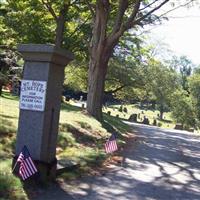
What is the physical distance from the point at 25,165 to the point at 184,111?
54.8m

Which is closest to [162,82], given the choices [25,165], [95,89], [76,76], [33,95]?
[76,76]

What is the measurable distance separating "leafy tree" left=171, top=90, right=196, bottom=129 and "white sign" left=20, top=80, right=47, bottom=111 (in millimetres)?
51764

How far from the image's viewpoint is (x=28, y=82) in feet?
29.6

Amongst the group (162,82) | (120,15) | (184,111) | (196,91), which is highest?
(162,82)

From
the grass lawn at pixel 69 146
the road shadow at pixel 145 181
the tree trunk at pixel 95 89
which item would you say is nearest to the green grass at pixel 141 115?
the tree trunk at pixel 95 89

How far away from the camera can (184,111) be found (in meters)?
61.9

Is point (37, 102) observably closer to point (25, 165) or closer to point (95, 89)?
point (25, 165)

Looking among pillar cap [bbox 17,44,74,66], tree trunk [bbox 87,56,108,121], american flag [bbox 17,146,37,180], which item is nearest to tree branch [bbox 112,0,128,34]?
tree trunk [bbox 87,56,108,121]

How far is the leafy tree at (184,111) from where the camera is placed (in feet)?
199

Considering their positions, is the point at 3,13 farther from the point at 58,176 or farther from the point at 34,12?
the point at 58,176

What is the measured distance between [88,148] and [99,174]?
341 cm

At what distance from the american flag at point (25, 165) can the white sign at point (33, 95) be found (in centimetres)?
81

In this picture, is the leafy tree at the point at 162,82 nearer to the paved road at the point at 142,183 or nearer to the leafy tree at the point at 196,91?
the leafy tree at the point at 196,91

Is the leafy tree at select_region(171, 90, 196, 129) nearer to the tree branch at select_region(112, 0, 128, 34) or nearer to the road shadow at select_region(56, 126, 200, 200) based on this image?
the tree branch at select_region(112, 0, 128, 34)
